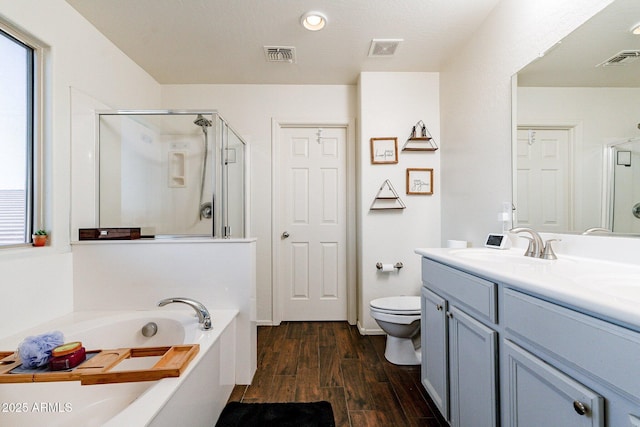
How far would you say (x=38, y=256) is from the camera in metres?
1.47

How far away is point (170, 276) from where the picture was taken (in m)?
1.72

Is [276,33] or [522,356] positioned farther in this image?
[276,33]

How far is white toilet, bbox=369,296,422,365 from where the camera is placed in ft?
6.07

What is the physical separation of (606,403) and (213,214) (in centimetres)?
193

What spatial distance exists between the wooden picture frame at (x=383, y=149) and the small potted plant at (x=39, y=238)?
230 centimetres

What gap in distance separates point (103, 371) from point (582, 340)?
153 centimetres

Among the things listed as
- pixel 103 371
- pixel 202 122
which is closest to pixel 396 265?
pixel 202 122

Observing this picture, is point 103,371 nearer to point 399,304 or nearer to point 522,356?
point 522,356

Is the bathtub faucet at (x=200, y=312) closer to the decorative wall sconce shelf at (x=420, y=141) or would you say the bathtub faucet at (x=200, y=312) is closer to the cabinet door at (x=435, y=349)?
the cabinet door at (x=435, y=349)

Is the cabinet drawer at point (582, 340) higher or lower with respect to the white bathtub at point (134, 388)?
higher

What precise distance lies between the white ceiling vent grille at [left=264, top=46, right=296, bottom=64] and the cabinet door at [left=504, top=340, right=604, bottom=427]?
7.51 feet

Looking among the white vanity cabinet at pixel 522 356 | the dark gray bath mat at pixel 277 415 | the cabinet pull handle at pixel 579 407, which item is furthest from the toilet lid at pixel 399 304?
the cabinet pull handle at pixel 579 407

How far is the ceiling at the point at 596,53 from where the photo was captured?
102 cm

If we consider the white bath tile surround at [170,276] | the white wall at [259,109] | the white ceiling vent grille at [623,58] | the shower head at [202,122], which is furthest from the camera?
the white wall at [259,109]
